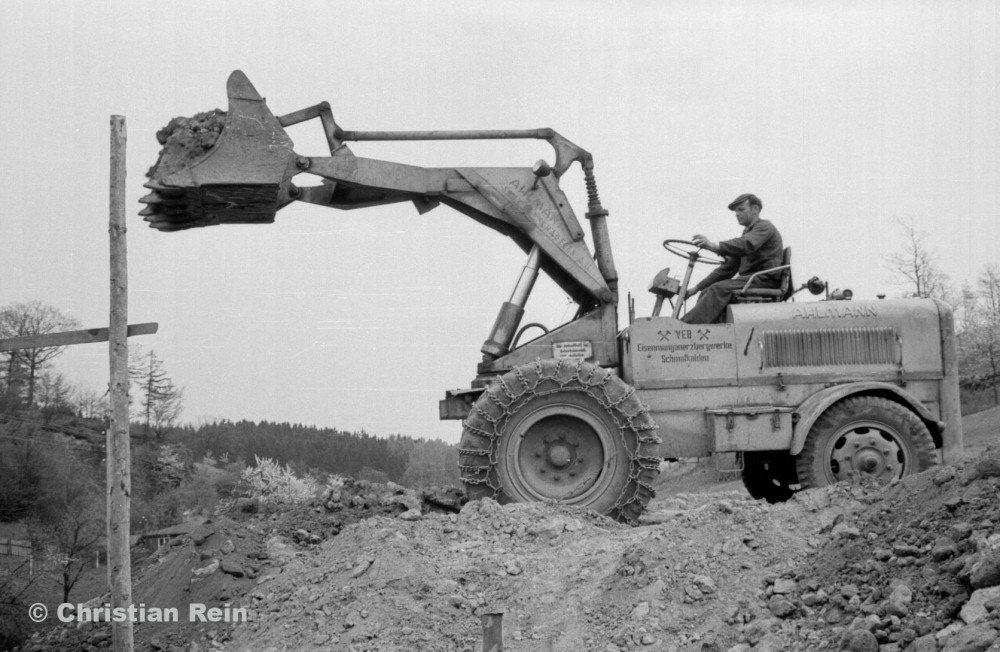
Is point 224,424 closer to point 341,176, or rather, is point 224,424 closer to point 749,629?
point 341,176

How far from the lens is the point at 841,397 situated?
10.8 metres

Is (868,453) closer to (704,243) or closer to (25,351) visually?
(704,243)

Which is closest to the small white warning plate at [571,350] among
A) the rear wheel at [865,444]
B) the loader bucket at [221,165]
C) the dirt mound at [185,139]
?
the rear wheel at [865,444]

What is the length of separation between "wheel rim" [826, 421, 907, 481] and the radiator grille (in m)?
0.76


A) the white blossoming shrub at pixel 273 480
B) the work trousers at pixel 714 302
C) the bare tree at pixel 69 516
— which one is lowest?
the bare tree at pixel 69 516

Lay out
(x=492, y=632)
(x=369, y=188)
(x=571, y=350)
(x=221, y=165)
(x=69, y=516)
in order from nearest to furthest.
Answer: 1. (x=492, y=632)
2. (x=221, y=165)
3. (x=369, y=188)
4. (x=571, y=350)
5. (x=69, y=516)

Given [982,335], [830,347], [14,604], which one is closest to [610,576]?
[830,347]

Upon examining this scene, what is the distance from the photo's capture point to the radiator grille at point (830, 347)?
36.7 ft

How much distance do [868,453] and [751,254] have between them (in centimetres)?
234

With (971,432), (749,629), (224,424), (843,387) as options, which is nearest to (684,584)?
(749,629)

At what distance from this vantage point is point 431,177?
11.4m

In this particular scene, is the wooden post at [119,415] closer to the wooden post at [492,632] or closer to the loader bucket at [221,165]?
the loader bucket at [221,165]

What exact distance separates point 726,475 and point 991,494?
5.07 meters

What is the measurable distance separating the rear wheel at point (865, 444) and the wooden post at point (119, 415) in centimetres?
615
